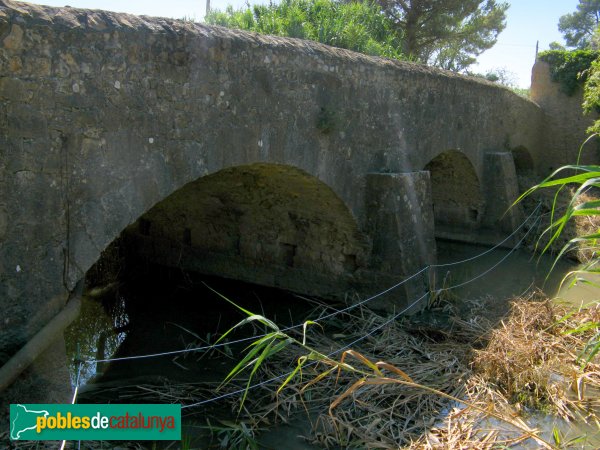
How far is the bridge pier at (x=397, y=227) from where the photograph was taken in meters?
6.75

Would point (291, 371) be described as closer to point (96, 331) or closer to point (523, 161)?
point (96, 331)

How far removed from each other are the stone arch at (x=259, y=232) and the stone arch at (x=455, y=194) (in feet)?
12.4

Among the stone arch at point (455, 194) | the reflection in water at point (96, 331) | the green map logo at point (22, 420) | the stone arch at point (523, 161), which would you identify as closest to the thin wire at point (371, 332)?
the stone arch at point (455, 194)

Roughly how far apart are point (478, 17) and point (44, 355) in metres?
17.3

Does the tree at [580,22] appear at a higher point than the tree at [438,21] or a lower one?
higher

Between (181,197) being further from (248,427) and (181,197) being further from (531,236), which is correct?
(531,236)

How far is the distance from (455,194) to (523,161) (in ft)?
13.4

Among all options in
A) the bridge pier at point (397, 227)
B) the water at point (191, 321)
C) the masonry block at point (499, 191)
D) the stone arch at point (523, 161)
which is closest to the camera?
the water at point (191, 321)

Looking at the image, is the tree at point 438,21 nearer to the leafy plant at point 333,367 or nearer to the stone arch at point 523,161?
the stone arch at point 523,161

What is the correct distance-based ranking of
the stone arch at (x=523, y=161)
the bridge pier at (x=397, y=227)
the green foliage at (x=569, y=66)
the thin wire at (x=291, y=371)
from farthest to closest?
the green foliage at (x=569, y=66) < the stone arch at (x=523, y=161) < the bridge pier at (x=397, y=227) < the thin wire at (x=291, y=371)

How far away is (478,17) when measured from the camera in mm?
17781

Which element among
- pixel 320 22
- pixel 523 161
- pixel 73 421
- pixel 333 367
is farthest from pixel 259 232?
pixel 523 161

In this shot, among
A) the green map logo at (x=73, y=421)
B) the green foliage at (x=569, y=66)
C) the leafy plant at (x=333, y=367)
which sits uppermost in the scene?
the green foliage at (x=569, y=66)

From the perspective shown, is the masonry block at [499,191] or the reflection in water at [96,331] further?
the masonry block at [499,191]
